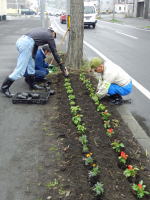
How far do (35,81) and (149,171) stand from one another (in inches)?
174

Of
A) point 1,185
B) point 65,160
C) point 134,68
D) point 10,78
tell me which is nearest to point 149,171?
point 65,160

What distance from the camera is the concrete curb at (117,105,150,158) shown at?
4332 millimetres

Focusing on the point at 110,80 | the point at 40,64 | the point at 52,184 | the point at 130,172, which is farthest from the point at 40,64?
the point at 130,172

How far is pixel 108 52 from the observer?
13453 mm

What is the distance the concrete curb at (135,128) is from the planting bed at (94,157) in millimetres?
126

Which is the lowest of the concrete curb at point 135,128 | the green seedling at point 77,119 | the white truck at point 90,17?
the concrete curb at point 135,128

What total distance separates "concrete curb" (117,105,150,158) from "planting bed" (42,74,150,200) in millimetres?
126

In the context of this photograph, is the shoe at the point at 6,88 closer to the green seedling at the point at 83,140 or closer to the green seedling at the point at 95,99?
the green seedling at the point at 95,99

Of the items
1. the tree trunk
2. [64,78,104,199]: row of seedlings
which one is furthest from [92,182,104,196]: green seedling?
the tree trunk

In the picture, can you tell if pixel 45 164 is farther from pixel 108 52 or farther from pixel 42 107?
pixel 108 52

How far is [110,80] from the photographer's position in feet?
18.4

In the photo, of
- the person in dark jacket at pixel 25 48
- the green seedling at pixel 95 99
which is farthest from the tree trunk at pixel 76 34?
the green seedling at pixel 95 99

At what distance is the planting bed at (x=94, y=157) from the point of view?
3104 mm

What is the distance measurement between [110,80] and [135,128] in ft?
3.78
